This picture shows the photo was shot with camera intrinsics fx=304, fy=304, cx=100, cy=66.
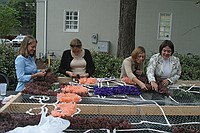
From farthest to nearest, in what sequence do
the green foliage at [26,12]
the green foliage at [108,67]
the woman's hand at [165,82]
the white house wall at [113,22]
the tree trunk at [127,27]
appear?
the green foliage at [26,12] < the white house wall at [113,22] < the tree trunk at [127,27] < the green foliage at [108,67] < the woman's hand at [165,82]

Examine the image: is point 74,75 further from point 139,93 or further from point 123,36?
point 123,36

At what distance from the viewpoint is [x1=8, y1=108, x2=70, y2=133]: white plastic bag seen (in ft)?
5.58

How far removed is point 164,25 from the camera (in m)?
13.4

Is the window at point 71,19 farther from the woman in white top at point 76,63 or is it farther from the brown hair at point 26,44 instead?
the brown hair at point 26,44

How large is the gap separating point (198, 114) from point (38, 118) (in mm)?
1261

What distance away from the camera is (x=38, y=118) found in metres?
1.99

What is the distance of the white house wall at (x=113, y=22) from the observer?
1309 cm

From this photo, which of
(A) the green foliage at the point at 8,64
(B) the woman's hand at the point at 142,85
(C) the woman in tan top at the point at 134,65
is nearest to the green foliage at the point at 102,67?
(A) the green foliage at the point at 8,64

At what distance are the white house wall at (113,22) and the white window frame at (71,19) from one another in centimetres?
15

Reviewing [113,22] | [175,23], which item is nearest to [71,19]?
[113,22]

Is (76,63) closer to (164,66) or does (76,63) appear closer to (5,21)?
(164,66)

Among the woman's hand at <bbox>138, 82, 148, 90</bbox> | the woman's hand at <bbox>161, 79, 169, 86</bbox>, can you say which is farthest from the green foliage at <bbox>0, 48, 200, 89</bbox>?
the woman's hand at <bbox>138, 82, 148, 90</bbox>

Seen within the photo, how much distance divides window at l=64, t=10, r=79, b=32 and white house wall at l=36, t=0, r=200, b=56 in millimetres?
175

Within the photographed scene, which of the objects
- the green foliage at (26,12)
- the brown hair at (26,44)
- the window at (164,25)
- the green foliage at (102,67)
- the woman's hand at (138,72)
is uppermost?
the green foliage at (26,12)
